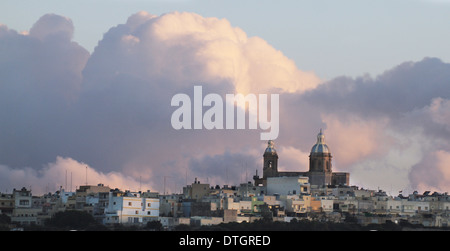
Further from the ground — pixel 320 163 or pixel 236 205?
pixel 320 163

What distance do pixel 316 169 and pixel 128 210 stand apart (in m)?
26.5

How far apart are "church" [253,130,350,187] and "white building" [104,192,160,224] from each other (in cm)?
2250

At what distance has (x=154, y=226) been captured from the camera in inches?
5320

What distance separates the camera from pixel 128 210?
139 meters

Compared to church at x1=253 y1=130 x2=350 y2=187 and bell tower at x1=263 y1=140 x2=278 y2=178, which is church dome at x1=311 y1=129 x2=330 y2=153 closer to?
church at x1=253 y1=130 x2=350 y2=187

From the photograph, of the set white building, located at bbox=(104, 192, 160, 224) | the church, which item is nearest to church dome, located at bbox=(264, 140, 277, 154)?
the church

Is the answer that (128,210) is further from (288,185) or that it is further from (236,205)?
(288,185)

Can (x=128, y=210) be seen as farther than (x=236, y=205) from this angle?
No

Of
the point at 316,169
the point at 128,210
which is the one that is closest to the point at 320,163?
the point at 316,169

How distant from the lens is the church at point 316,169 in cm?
16075

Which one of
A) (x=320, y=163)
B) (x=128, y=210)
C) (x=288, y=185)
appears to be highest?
(x=320, y=163)
